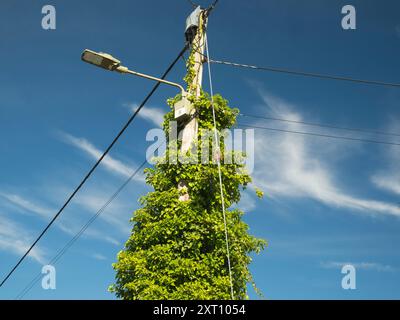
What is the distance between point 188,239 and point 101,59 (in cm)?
423

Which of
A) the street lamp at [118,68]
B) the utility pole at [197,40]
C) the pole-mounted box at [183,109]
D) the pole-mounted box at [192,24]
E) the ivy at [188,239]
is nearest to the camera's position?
the ivy at [188,239]

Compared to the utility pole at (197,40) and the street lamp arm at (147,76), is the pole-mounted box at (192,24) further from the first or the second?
the street lamp arm at (147,76)

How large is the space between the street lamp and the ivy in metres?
0.31

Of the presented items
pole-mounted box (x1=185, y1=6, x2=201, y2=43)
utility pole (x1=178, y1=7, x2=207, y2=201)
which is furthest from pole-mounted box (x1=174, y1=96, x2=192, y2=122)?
pole-mounted box (x1=185, y1=6, x2=201, y2=43)

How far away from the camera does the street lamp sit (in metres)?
9.46

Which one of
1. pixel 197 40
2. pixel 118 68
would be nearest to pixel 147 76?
pixel 118 68

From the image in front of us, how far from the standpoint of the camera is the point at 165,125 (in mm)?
11039

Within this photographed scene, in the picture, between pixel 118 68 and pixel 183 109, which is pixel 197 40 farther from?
pixel 118 68

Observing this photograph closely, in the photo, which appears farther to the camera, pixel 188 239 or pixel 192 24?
pixel 192 24

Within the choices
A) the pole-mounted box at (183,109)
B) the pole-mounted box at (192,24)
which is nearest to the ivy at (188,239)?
the pole-mounted box at (183,109)

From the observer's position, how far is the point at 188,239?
9258 mm

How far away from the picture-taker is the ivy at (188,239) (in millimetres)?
8914
